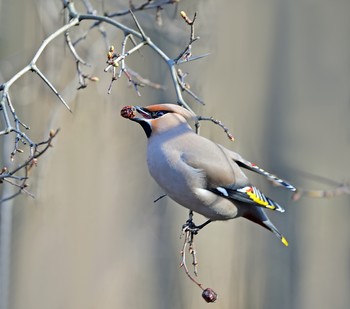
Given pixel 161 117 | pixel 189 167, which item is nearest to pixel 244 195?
pixel 189 167

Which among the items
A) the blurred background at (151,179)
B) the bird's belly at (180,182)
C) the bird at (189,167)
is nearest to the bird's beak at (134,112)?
the bird at (189,167)

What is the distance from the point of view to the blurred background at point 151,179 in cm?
436

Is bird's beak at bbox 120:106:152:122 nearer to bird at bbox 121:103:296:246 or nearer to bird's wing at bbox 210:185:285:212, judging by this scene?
bird at bbox 121:103:296:246

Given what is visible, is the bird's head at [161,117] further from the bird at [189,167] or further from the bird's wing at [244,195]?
the bird's wing at [244,195]

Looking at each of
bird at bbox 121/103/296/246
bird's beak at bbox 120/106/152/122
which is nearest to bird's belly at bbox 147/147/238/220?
bird at bbox 121/103/296/246

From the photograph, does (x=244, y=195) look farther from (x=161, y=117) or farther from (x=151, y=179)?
(x=151, y=179)

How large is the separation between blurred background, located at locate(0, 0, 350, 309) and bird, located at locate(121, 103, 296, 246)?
1.45 metres

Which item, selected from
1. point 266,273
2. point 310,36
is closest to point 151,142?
point 266,273

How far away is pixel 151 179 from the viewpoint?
14.6 feet

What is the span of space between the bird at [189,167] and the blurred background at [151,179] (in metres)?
1.45

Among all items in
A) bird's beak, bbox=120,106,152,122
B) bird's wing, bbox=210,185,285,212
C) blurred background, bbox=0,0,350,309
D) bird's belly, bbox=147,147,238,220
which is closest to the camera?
bird's beak, bbox=120,106,152,122

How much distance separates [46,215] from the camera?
4.48m

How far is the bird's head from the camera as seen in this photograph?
2637 mm

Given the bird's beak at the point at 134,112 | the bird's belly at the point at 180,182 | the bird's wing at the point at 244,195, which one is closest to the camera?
the bird's beak at the point at 134,112
